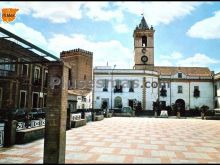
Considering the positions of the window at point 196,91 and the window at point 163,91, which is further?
the window at point 196,91

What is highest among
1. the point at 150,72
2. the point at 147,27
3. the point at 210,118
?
the point at 147,27

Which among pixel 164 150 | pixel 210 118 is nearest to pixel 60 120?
pixel 164 150

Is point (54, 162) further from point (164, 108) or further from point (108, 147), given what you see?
point (164, 108)

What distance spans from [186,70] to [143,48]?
429 inches

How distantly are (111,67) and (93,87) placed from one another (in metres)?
5.19

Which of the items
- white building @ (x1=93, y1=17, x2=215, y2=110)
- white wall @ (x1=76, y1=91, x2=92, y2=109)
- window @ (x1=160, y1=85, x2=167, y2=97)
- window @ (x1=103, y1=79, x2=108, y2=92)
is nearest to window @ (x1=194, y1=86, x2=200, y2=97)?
white building @ (x1=93, y1=17, x2=215, y2=110)

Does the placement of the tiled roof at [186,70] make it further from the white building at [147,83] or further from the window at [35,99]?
the window at [35,99]

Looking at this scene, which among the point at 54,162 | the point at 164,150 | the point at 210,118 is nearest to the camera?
the point at 54,162

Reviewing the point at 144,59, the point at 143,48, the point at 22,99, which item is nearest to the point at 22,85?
the point at 22,99

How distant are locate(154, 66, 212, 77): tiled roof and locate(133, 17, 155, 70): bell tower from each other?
3.94 meters

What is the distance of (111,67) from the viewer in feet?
151

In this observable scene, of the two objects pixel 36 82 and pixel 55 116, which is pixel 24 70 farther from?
pixel 55 116

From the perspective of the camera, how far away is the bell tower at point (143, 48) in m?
47.8

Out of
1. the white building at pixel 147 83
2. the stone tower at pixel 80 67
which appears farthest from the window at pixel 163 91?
the stone tower at pixel 80 67
